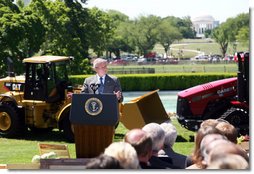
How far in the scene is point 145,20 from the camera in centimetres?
6316

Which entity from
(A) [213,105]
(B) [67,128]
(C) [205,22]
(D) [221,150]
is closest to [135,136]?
(D) [221,150]

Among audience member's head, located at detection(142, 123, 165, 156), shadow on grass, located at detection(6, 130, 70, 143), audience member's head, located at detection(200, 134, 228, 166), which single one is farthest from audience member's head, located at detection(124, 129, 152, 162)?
shadow on grass, located at detection(6, 130, 70, 143)

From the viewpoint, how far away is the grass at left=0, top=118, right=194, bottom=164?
9.46m

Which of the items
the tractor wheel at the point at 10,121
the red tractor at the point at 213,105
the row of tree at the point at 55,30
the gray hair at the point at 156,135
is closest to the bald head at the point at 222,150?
the gray hair at the point at 156,135

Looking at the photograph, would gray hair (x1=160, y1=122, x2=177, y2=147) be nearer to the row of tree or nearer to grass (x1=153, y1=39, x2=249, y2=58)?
the row of tree

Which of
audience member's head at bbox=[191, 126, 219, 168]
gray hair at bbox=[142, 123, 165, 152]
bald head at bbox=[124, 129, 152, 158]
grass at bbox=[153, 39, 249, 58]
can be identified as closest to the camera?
bald head at bbox=[124, 129, 152, 158]

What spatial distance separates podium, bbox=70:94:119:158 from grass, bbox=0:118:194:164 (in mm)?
2606

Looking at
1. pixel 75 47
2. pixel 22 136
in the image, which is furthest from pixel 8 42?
pixel 22 136

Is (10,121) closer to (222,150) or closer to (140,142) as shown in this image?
(140,142)

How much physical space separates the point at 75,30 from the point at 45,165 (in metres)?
30.7

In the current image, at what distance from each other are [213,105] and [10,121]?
3.60m

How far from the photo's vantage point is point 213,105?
38.9 ft

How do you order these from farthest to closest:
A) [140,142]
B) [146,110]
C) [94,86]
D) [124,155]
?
1. [146,110]
2. [94,86]
3. [140,142]
4. [124,155]

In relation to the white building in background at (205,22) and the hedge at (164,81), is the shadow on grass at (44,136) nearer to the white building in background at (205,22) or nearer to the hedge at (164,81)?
the white building in background at (205,22)
